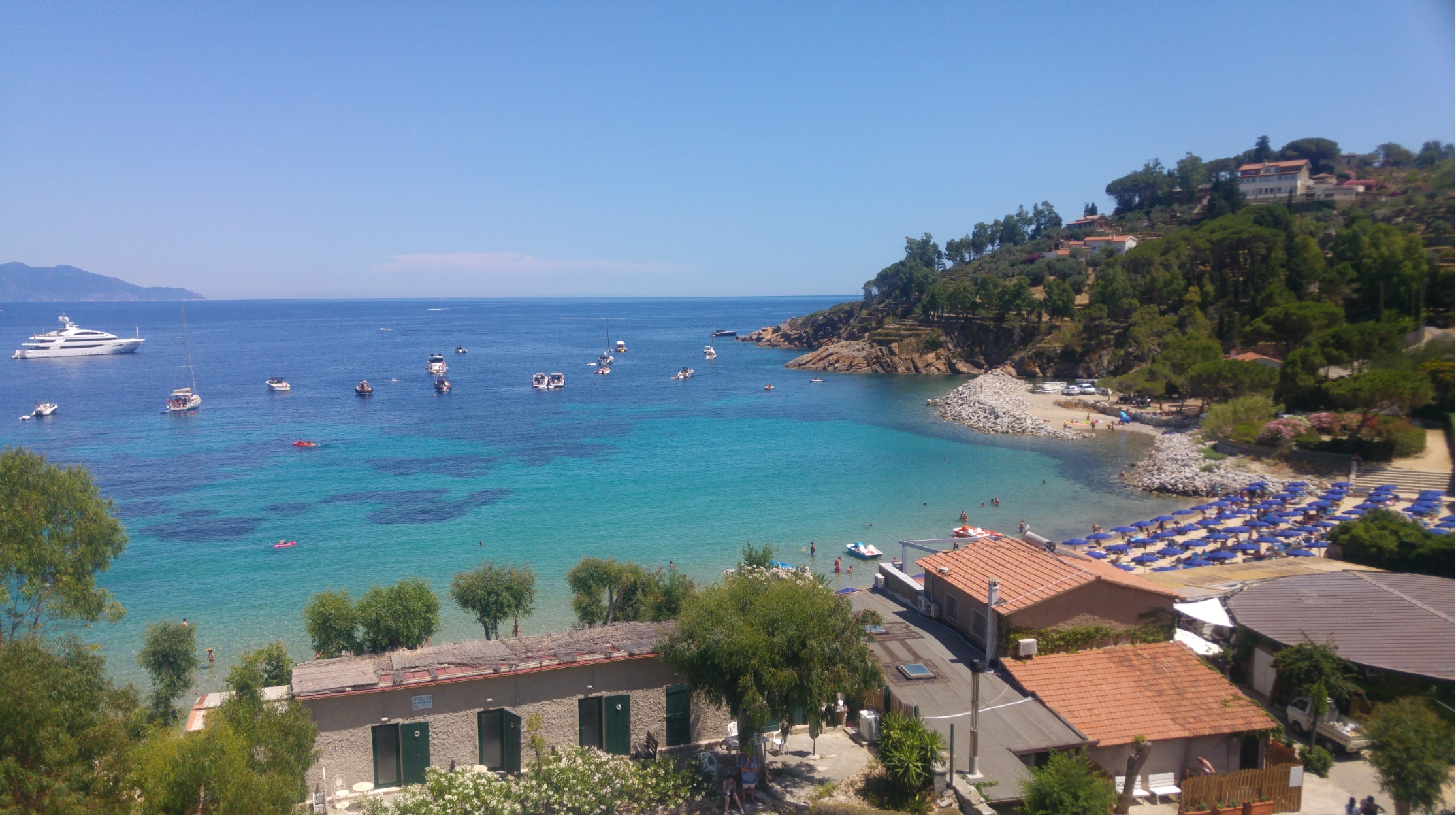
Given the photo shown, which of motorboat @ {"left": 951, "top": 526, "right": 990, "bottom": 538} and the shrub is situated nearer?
the shrub

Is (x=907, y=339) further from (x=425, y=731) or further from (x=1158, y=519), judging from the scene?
(x=425, y=731)

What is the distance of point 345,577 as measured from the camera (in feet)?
90.1

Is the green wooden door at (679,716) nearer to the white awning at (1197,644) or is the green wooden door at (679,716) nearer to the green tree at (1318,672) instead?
the white awning at (1197,644)

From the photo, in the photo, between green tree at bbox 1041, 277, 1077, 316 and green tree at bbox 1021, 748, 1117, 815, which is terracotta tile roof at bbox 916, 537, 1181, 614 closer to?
green tree at bbox 1021, 748, 1117, 815

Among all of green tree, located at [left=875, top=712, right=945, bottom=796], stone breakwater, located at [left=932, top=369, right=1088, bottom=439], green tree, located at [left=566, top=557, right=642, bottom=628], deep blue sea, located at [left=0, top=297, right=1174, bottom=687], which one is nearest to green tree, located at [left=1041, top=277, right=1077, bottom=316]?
stone breakwater, located at [left=932, top=369, right=1088, bottom=439]

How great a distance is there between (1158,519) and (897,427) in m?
26.8

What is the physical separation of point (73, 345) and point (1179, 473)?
131361 mm

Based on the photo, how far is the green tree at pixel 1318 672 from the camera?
11.9 metres

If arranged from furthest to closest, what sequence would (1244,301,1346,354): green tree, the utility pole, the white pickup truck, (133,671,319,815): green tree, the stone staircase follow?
(1244,301,1346,354): green tree → the stone staircase → the white pickup truck → the utility pole → (133,671,319,815): green tree

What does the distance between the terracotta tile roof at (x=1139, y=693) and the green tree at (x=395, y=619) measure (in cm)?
1184

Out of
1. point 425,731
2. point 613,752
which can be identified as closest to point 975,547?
point 613,752

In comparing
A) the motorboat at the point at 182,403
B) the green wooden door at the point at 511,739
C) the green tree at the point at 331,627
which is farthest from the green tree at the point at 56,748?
the motorboat at the point at 182,403

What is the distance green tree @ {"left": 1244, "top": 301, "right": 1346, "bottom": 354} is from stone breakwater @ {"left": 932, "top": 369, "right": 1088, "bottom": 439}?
39.3 feet

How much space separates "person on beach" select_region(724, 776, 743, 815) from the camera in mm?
10664
